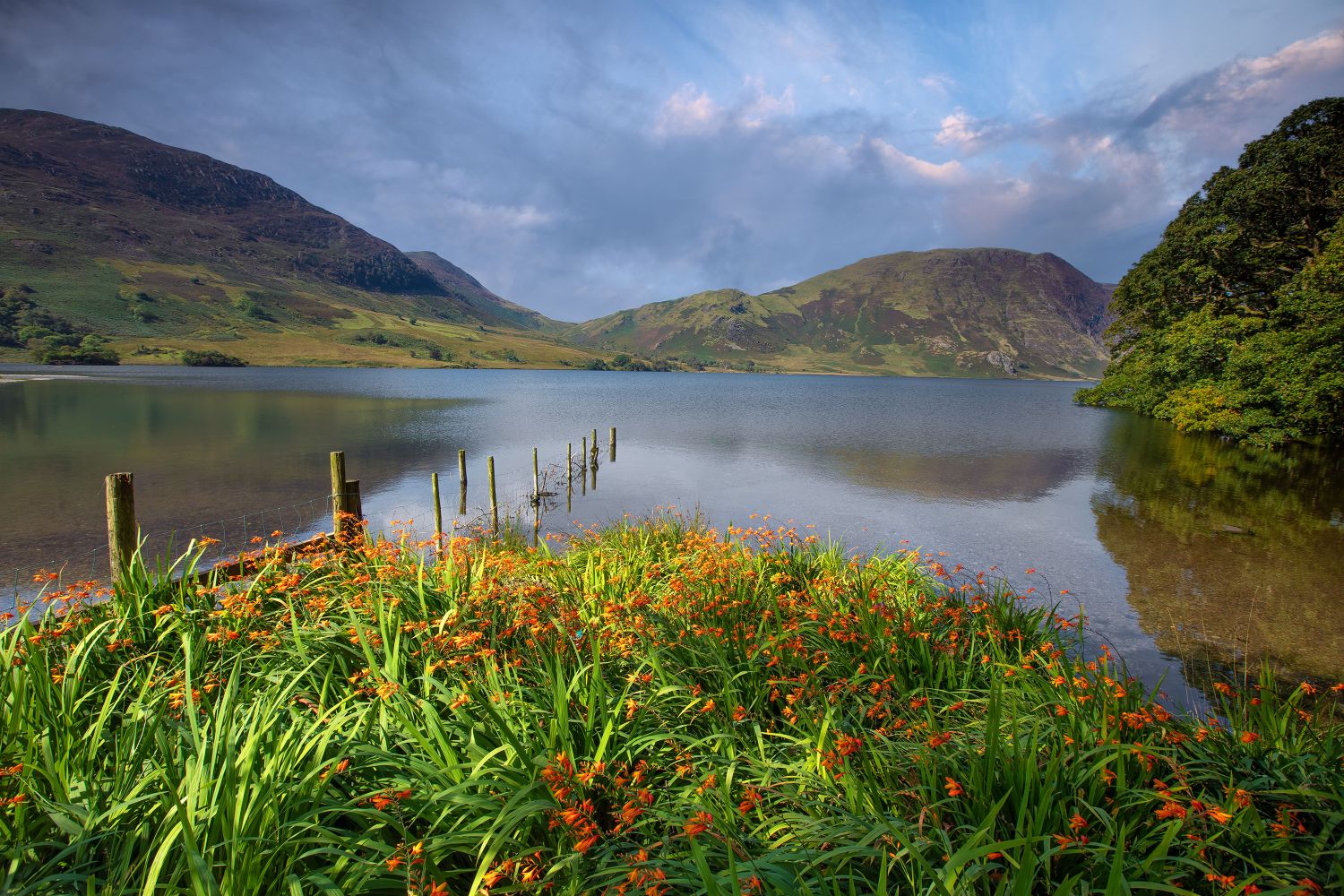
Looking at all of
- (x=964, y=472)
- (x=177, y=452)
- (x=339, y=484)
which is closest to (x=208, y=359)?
(x=177, y=452)

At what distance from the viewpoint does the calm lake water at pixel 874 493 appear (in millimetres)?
11172

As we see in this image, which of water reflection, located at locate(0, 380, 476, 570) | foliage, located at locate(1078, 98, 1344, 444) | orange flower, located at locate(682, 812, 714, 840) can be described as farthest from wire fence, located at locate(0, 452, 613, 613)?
foliage, located at locate(1078, 98, 1344, 444)

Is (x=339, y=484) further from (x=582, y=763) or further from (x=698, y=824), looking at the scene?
(x=698, y=824)

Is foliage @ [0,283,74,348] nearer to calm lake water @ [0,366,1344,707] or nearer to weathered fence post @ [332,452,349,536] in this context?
calm lake water @ [0,366,1344,707]

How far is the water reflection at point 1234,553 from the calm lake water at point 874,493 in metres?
0.07

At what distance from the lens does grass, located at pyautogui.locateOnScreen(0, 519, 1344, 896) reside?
2566 mm

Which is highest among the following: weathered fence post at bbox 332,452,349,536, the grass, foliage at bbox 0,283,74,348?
foliage at bbox 0,283,74,348

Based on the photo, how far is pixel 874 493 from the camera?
69.4 ft

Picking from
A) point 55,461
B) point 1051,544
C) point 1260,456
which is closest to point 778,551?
point 1051,544

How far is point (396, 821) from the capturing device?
281 centimetres

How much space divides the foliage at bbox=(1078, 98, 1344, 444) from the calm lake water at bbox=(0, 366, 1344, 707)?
3.03 meters

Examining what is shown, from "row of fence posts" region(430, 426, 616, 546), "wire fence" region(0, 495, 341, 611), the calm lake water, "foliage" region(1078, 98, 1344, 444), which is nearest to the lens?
"wire fence" region(0, 495, 341, 611)

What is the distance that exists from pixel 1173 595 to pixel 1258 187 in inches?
1576

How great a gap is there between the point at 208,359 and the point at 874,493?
151 m
